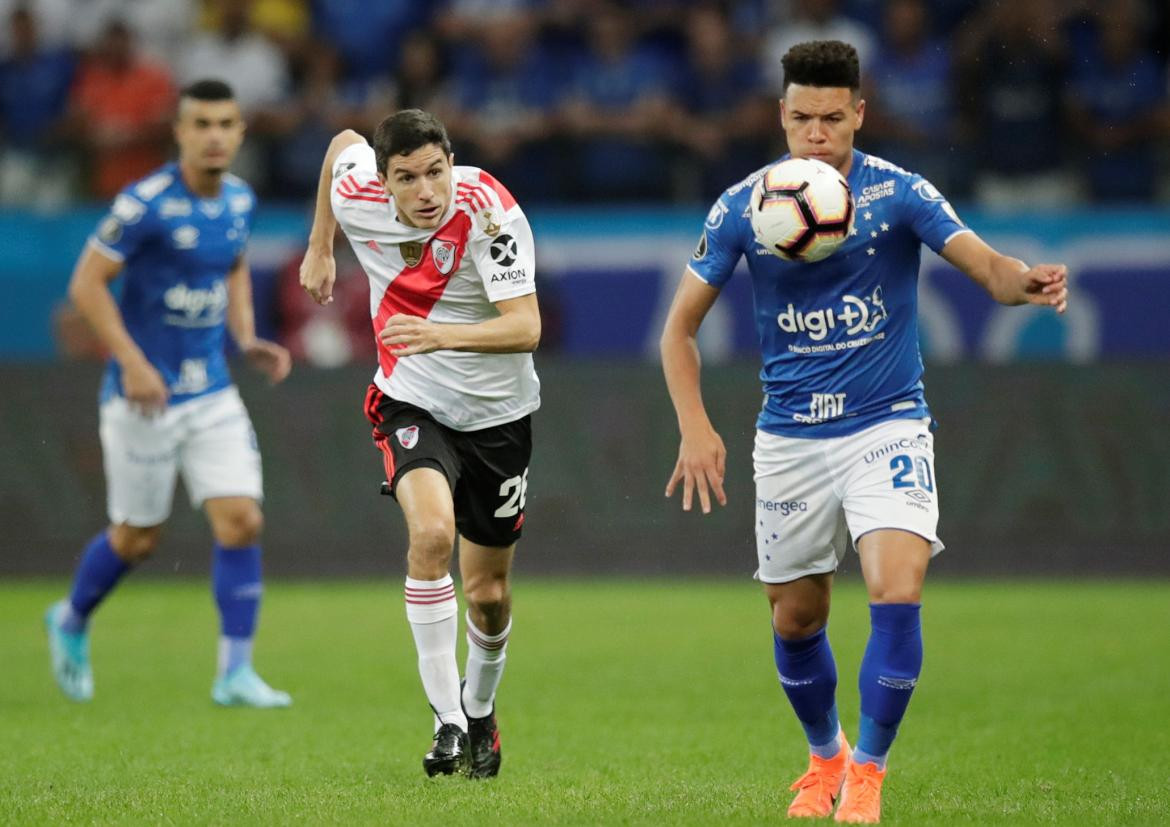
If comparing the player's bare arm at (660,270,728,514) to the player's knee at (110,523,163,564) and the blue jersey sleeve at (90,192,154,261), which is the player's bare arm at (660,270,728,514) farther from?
the player's knee at (110,523,163,564)

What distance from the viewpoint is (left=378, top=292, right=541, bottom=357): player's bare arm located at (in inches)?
246

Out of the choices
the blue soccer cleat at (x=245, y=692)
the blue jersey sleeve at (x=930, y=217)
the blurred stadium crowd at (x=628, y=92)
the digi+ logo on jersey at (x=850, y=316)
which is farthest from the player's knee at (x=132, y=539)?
the blurred stadium crowd at (x=628, y=92)

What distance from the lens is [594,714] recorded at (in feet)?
28.9

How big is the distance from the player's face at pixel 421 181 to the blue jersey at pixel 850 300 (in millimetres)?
1013

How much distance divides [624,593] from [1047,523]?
10.9ft

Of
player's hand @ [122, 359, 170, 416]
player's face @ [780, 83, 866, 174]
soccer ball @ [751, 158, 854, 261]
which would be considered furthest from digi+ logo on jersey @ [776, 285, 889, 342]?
player's hand @ [122, 359, 170, 416]

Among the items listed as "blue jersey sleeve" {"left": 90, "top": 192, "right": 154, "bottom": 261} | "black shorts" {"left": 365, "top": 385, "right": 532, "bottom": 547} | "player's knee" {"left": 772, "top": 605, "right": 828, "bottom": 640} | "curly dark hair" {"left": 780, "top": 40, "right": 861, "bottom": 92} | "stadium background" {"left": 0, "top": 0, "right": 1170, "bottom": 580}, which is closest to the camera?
"curly dark hair" {"left": 780, "top": 40, "right": 861, "bottom": 92}

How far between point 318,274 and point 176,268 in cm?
282

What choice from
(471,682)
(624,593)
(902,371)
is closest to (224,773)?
(471,682)

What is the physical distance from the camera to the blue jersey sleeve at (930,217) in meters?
6.10

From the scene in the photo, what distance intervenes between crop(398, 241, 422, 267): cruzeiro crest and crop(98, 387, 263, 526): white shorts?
3.07 meters

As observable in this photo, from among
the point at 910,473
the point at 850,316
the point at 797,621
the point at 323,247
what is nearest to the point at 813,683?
the point at 797,621

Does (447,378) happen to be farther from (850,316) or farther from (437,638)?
(850,316)

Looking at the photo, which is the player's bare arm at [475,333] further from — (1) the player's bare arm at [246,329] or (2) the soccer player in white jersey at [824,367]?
(1) the player's bare arm at [246,329]
